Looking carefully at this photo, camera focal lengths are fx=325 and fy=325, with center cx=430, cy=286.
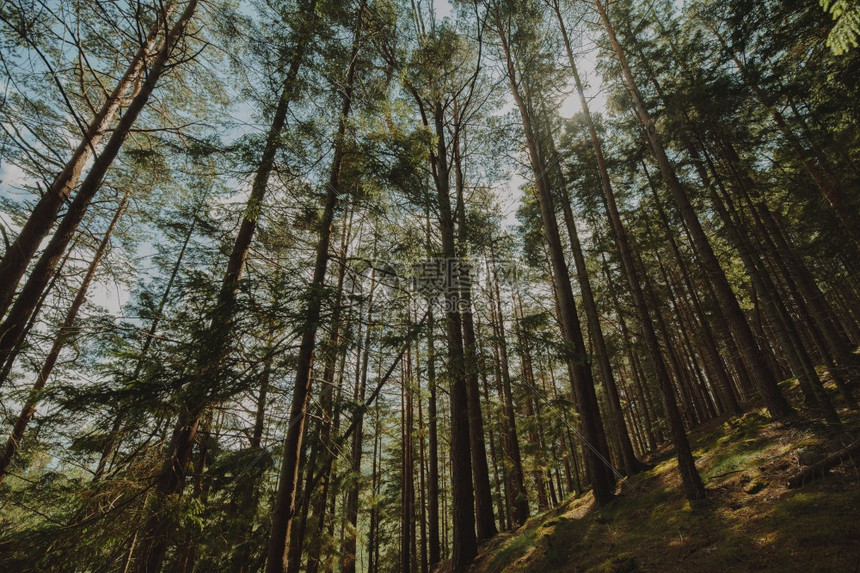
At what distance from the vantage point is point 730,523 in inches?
185

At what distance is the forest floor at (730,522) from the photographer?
3572 mm

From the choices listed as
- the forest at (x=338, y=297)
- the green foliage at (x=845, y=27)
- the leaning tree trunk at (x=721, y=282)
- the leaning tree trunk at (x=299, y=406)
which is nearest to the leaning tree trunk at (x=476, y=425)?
the forest at (x=338, y=297)

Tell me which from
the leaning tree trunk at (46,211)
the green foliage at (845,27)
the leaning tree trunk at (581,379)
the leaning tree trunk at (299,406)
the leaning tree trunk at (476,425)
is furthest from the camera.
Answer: the leaning tree trunk at (581,379)

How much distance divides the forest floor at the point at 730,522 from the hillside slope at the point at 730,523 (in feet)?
0.05

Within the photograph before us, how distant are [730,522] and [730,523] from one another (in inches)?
1.5

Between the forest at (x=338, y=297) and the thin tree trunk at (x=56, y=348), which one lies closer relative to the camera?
the forest at (x=338, y=297)

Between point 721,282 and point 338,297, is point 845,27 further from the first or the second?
point 721,282

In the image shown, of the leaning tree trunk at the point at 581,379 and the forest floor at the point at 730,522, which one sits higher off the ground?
the leaning tree trunk at the point at 581,379

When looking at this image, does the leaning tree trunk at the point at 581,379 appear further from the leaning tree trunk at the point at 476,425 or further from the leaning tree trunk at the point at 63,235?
the leaning tree trunk at the point at 63,235

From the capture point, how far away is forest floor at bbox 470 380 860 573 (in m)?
3.57

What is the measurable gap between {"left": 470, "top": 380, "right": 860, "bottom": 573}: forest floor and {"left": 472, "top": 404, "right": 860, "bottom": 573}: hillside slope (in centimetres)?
1

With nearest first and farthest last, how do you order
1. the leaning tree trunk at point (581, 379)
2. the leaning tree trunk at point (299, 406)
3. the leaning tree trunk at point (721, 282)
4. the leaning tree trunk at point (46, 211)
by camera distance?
the leaning tree trunk at point (46, 211) < the leaning tree trunk at point (299, 406) < the leaning tree trunk at point (581, 379) < the leaning tree trunk at point (721, 282)

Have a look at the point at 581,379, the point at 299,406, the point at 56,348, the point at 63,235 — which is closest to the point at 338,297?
the point at 299,406

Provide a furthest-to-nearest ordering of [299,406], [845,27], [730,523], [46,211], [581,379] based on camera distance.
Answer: [581,379] < [299,406] < [46,211] < [730,523] < [845,27]
